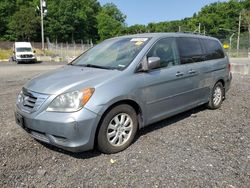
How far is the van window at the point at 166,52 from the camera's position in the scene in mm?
4996

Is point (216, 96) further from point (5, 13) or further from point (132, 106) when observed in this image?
point (5, 13)

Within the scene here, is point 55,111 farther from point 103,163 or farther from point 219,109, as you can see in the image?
point 219,109

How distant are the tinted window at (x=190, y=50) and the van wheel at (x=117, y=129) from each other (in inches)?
67.5

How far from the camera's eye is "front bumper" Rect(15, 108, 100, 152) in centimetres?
382

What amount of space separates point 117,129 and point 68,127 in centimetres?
83

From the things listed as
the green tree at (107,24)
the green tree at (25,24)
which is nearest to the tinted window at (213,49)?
the green tree at (25,24)

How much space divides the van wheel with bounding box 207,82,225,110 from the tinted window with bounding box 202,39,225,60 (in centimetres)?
65

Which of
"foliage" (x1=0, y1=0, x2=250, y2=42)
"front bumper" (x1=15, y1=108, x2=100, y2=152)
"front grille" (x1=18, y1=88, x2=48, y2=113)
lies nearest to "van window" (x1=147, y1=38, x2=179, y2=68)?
"front bumper" (x1=15, y1=108, x2=100, y2=152)

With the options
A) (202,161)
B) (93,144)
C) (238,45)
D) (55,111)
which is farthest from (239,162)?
(238,45)

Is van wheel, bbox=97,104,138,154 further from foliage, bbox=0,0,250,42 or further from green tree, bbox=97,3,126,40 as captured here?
green tree, bbox=97,3,126,40

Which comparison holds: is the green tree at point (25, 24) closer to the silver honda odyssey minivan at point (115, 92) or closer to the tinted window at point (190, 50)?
the tinted window at point (190, 50)

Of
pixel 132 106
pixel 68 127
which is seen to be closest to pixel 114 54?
pixel 132 106

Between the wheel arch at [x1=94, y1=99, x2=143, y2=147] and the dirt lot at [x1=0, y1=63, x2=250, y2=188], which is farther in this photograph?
the wheel arch at [x1=94, y1=99, x2=143, y2=147]

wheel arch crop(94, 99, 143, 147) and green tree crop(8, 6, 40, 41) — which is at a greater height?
green tree crop(8, 6, 40, 41)
